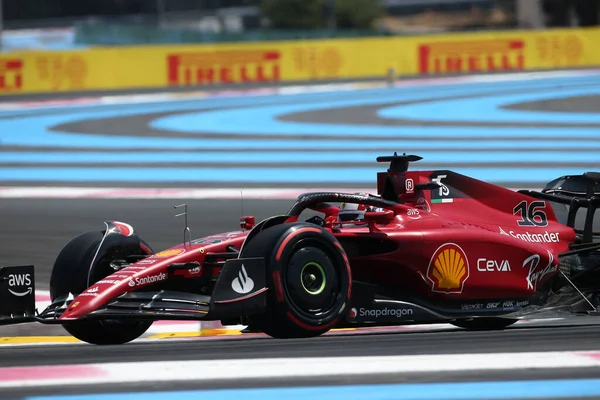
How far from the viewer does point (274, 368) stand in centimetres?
634

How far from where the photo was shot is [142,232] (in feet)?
42.1

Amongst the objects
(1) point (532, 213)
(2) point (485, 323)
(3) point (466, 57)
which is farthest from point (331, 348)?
(3) point (466, 57)

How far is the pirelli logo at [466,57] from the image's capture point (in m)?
42.2

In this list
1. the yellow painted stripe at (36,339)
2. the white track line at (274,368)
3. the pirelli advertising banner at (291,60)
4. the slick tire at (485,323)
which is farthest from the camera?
the pirelli advertising banner at (291,60)

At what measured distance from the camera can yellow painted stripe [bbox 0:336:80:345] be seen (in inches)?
315

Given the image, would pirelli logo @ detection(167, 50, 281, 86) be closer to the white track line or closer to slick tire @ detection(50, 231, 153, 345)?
slick tire @ detection(50, 231, 153, 345)

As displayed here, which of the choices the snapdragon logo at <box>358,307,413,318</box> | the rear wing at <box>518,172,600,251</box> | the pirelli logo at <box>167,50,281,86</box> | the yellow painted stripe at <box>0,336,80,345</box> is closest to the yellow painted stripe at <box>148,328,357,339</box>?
the yellow painted stripe at <box>0,336,80,345</box>

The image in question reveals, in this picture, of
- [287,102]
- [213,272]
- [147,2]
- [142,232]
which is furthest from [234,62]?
[147,2]

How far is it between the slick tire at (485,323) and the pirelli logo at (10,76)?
29.9m

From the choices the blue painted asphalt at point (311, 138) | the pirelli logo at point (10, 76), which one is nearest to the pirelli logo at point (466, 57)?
the blue painted asphalt at point (311, 138)

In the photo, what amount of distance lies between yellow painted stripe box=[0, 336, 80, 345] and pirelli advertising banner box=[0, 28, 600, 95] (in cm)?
2889

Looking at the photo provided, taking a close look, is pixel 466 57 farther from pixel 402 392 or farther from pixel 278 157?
pixel 402 392

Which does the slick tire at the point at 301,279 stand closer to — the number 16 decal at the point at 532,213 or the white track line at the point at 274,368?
the white track line at the point at 274,368

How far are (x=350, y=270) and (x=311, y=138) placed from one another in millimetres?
17731
